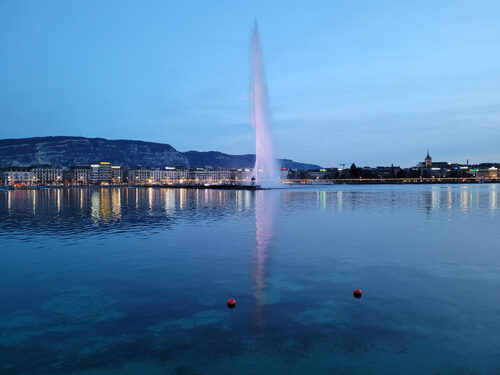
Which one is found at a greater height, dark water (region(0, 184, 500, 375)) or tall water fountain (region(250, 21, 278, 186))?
tall water fountain (region(250, 21, 278, 186))

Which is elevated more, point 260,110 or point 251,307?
point 260,110

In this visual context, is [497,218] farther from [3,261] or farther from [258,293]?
[3,261]

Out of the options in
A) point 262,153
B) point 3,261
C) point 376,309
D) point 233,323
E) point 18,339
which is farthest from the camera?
point 262,153

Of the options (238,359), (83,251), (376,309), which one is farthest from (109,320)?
(83,251)

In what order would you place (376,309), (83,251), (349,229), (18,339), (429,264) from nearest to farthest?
(18,339), (376,309), (429,264), (83,251), (349,229)

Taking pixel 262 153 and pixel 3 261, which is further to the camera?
pixel 262 153

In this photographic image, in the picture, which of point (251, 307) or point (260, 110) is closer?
point (251, 307)

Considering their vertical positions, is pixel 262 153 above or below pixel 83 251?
above

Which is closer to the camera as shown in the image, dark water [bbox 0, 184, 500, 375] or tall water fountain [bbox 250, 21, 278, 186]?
dark water [bbox 0, 184, 500, 375]

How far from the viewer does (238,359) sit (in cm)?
854

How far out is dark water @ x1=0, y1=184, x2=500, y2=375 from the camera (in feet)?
28.0

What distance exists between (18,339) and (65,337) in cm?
121

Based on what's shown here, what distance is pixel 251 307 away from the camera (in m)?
11.7

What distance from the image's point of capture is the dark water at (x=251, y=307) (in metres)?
8.53
